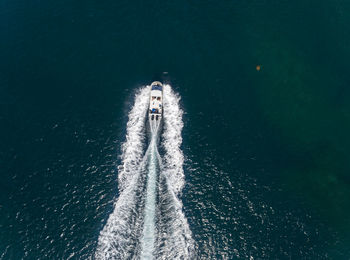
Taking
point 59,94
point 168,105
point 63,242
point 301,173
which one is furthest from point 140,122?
point 301,173

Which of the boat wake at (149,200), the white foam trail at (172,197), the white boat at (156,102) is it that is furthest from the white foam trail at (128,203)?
the white foam trail at (172,197)

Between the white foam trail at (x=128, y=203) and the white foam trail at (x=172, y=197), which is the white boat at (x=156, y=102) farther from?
the white foam trail at (x=128, y=203)

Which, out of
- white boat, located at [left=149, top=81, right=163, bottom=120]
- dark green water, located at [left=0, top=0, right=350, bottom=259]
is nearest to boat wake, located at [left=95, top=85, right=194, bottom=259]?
white boat, located at [left=149, top=81, right=163, bottom=120]

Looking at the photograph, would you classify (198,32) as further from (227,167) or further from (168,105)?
(227,167)

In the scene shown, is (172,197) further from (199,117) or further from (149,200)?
(199,117)

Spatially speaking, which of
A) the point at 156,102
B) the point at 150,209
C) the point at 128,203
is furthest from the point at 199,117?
the point at 128,203

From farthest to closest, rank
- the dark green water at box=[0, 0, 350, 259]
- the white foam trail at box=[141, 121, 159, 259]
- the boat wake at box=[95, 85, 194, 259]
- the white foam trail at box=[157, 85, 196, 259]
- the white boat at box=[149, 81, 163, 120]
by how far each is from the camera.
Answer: the white boat at box=[149, 81, 163, 120] → the dark green water at box=[0, 0, 350, 259] → the white foam trail at box=[157, 85, 196, 259] → the boat wake at box=[95, 85, 194, 259] → the white foam trail at box=[141, 121, 159, 259]

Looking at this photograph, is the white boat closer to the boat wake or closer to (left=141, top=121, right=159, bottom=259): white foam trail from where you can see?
the boat wake
